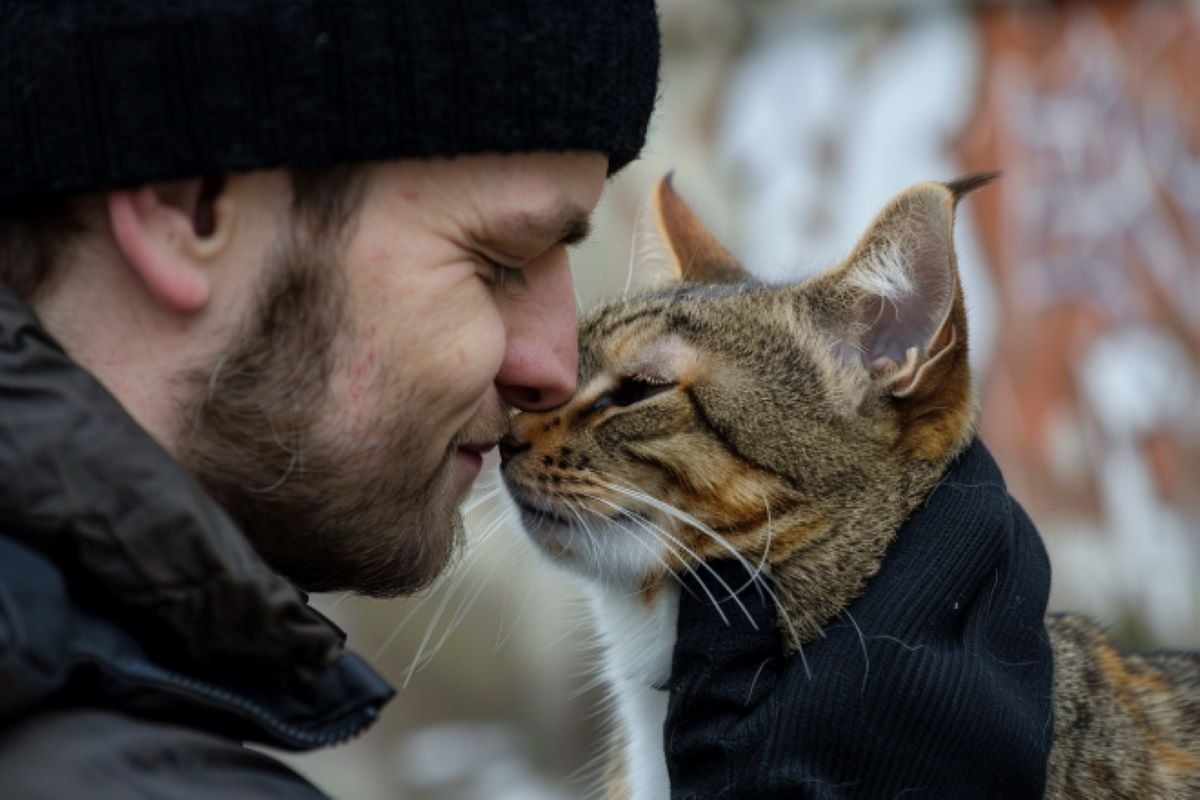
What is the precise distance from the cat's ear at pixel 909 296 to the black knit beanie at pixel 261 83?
842mm

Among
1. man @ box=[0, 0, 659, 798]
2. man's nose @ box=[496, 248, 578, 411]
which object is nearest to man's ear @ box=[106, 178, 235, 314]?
man @ box=[0, 0, 659, 798]

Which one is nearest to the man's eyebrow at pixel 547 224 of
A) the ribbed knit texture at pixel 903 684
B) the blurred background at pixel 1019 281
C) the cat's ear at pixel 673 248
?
the ribbed knit texture at pixel 903 684

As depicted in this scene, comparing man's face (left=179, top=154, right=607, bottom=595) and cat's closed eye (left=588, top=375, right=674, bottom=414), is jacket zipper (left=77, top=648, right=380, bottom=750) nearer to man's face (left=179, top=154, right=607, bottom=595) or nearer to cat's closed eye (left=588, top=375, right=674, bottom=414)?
man's face (left=179, top=154, right=607, bottom=595)

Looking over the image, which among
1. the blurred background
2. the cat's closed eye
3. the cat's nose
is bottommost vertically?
the blurred background

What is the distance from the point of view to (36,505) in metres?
1.46

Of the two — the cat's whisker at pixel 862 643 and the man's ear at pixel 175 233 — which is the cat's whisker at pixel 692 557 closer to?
the cat's whisker at pixel 862 643

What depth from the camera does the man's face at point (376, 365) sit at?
177 centimetres

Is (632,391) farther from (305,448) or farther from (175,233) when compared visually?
(175,233)

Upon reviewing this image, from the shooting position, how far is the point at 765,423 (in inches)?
103

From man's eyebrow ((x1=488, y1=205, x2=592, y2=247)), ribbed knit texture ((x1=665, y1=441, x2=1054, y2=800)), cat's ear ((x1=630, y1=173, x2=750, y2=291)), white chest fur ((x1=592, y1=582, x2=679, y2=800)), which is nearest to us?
man's eyebrow ((x1=488, y1=205, x2=592, y2=247))

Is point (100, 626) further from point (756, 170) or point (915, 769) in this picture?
point (756, 170)

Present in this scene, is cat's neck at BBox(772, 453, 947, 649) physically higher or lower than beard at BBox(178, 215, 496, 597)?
lower

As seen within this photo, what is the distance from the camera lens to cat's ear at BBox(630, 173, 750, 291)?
322cm

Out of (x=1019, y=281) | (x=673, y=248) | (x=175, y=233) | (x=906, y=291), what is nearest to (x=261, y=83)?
(x=175, y=233)
